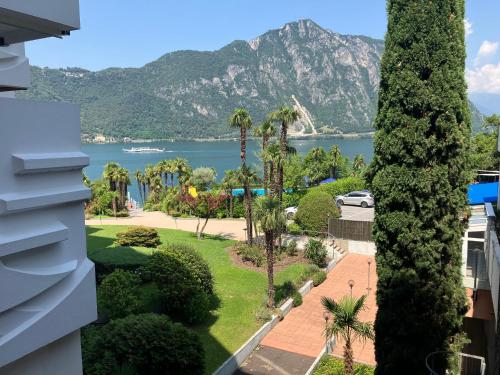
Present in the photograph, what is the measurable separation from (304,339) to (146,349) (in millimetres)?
6256

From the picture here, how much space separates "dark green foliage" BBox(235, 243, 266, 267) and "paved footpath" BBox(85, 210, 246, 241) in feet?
12.9

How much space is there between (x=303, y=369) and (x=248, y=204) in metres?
11.7

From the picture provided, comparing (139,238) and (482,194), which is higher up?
(482,194)

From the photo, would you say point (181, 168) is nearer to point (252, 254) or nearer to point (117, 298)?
point (252, 254)

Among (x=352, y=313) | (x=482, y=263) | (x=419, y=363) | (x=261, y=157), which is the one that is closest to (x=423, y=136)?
(x=352, y=313)

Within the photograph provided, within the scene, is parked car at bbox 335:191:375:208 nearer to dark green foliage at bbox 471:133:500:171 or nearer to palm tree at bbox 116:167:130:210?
dark green foliage at bbox 471:133:500:171

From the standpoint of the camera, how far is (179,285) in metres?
14.4

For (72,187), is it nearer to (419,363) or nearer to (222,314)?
(419,363)

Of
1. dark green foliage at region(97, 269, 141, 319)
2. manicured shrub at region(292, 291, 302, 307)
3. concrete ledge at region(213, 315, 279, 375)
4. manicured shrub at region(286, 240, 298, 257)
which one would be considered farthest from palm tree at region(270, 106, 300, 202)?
dark green foliage at region(97, 269, 141, 319)

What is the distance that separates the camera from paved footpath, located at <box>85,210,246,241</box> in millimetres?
29072

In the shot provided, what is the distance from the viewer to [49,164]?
3.87 meters

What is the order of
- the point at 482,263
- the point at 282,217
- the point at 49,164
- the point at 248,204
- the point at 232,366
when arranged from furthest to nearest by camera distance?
the point at 248,204, the point at 282,217, the point at 482,263, the point at 232,366, the point at 49,164

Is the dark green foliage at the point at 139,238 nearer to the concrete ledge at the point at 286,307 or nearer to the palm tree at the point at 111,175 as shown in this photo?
the concrete ledge at the point at 286,307

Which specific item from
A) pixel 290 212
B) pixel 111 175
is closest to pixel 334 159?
pixel 290 212
